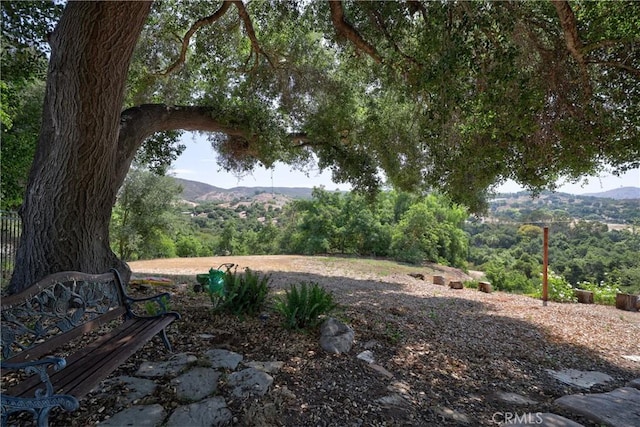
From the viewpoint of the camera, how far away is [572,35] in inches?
162

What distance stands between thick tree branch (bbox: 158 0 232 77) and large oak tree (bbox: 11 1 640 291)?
1.4 inches

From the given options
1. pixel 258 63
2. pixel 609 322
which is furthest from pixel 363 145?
pixel 609 322

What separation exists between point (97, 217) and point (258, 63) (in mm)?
5445

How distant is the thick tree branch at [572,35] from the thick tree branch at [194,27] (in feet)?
17.6

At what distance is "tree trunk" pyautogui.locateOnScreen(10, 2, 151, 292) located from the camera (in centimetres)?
359

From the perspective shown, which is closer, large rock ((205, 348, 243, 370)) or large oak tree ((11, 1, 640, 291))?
large rock ((205, 348, 243, 370))

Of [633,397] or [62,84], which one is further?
[62,84]

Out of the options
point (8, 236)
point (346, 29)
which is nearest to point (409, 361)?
point (346, 29)

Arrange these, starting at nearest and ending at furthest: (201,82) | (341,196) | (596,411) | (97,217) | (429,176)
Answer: (596,411) < (97,217) < (429,176) < (201,82) < (341,196)

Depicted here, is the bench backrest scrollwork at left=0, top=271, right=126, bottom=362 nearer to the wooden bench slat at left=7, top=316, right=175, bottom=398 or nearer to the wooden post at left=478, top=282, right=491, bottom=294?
the wooden bench slat at left=7, top=316, right=175, bottom=398

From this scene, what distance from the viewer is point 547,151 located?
17.6ft

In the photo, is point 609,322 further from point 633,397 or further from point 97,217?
point 97,217

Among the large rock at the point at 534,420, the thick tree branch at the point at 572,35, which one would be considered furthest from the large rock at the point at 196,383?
the thick tree branch at the point at 572,35

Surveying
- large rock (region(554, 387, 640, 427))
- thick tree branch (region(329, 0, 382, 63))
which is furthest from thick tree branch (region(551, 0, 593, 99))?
large rock (region(554, 387, 640, 427))
